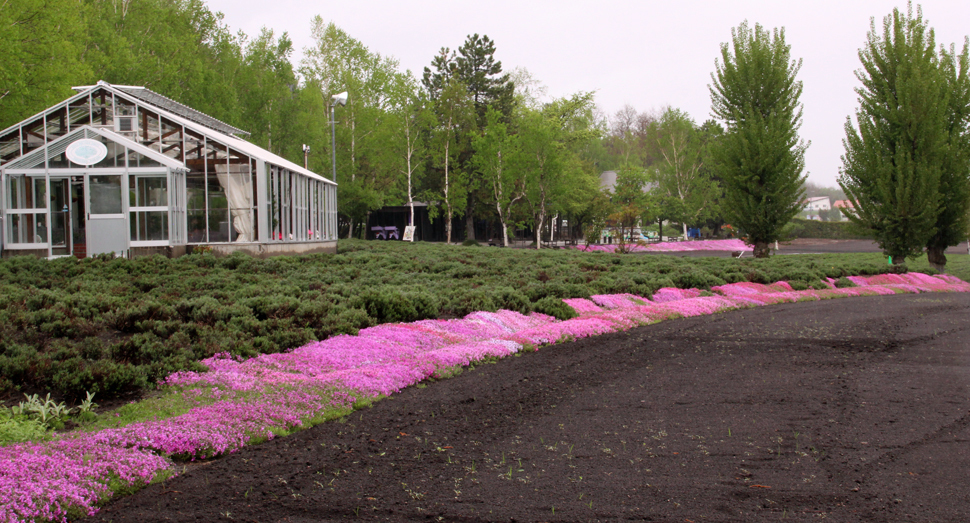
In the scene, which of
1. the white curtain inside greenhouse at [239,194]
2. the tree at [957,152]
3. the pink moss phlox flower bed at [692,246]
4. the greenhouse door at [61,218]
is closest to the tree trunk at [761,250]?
the tree at [957,152]

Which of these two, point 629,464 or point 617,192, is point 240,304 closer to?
point 629,464

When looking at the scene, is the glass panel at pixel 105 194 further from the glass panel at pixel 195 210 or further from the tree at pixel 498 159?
the tree at pixel 498 159

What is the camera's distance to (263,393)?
6.50m

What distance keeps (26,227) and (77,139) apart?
9.91 ft

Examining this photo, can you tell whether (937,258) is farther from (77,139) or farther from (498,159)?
(77,139)

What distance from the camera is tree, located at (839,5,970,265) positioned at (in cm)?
2350

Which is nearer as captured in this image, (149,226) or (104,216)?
(104,216)

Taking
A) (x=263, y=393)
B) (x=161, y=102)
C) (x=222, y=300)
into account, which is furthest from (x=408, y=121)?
(x=263, y=393)

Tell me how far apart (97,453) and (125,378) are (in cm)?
199

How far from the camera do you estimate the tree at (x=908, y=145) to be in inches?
925

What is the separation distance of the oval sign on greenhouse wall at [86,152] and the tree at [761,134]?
21.5 metres

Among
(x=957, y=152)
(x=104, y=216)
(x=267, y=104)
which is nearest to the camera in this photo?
(x=104, y=216)

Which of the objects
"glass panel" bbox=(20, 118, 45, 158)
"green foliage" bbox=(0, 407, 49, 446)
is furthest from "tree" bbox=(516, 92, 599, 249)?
"green foliage" bbox=(0, 407, 49, 446)

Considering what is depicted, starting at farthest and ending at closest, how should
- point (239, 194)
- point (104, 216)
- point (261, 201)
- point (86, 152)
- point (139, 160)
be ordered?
point (261, 201)
point (239, 194)
point (139, 160)
point (104, 216)
point (86, 152)
